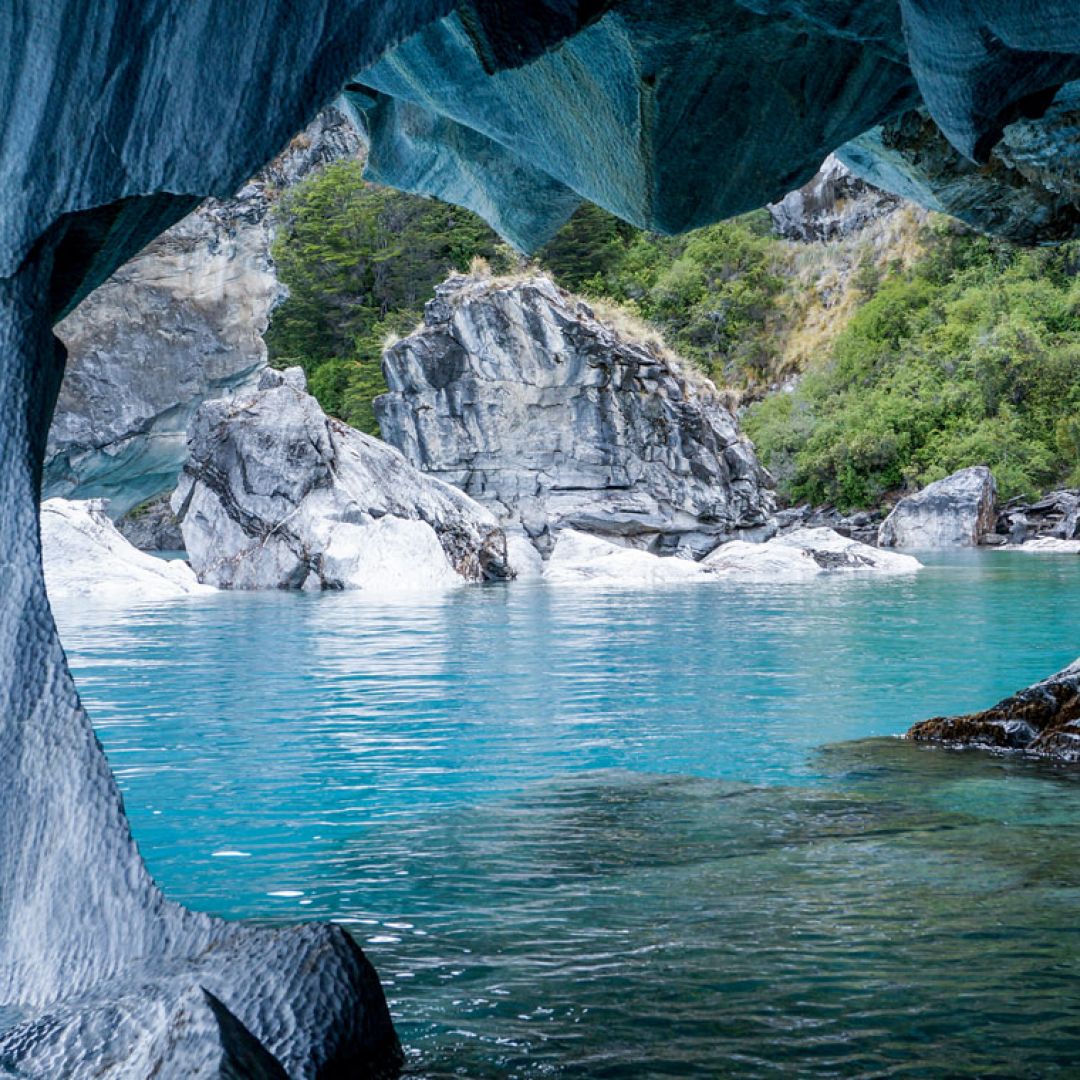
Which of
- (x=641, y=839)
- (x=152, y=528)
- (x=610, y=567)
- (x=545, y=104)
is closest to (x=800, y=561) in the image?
(x=610, y=567)

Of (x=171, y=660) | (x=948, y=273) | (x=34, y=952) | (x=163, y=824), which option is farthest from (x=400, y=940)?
(x=948, y=273)

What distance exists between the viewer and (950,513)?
30641mm

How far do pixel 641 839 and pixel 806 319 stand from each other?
41.7 metres

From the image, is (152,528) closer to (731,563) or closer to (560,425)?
(560,425)

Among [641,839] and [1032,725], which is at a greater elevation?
[1032,725]

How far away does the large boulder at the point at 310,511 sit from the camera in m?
21.6

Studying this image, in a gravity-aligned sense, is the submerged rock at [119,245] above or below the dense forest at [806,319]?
below

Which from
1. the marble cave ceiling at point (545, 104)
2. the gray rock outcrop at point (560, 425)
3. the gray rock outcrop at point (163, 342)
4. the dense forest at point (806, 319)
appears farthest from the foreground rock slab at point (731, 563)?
the marble cave ceiling at point (545, 104)

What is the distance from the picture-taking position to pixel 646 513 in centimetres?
2719

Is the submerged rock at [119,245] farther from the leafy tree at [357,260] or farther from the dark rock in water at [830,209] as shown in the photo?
the dark rock in water at [830,209]

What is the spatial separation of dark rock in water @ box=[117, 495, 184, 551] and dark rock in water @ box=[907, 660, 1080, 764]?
34527 millimetres

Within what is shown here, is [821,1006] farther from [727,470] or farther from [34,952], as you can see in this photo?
[727,470]

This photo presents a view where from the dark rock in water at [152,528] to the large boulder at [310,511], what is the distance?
16.3 metres

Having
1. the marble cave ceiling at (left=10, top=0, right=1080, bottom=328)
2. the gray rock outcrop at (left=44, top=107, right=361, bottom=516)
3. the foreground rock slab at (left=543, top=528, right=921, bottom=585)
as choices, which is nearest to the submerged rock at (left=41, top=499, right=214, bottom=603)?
the foreground rock slab at (left=543, top=528, right=921, bottom=585)
